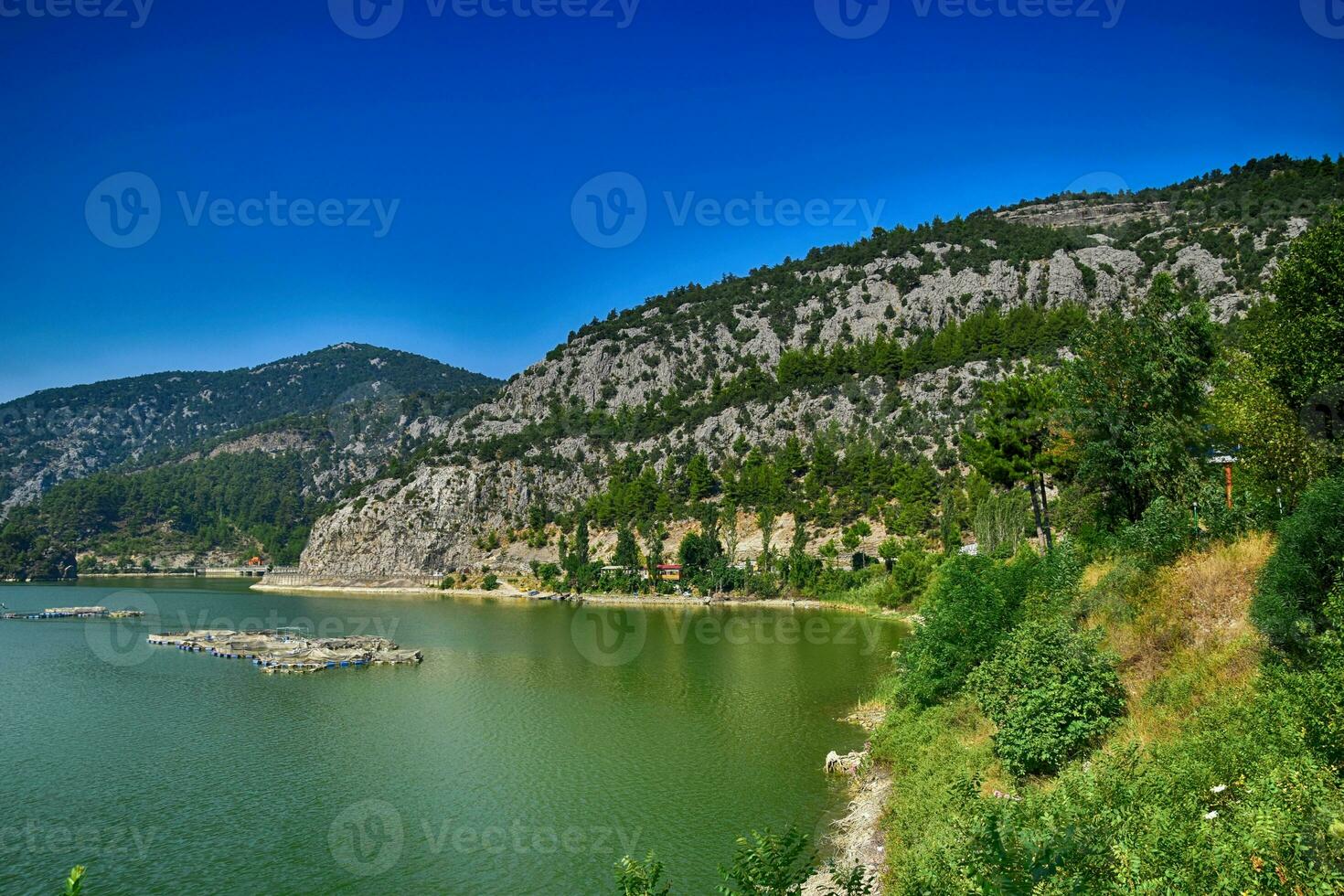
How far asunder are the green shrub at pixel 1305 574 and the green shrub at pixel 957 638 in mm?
7989

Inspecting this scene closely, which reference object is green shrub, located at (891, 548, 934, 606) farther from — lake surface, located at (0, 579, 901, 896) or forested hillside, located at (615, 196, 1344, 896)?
forested hillside, located at (615, 196, 1344, 896)

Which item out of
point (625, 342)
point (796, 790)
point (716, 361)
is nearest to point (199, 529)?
point (625, 342)

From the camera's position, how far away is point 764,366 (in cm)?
12288

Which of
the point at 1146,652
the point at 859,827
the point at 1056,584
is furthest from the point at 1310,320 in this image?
the point at 859,827

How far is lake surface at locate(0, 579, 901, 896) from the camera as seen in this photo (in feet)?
55.4

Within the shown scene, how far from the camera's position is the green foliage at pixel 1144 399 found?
22094 mm

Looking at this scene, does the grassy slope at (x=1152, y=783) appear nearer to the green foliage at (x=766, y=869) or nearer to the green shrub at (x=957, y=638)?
the green shrub at (x=957, y=638)

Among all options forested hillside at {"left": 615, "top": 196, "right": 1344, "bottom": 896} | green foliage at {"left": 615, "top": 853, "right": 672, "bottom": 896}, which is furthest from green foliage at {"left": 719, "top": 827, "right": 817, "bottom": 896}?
green foliage at {"left": 615, "top": 853, "right": 672, "bottom": 896}

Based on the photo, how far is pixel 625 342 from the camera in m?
135

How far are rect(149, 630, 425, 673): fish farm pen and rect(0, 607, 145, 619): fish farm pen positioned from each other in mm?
19836

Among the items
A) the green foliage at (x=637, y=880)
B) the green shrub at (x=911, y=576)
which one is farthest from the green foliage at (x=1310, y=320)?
the green shrub at (x=911, y=576)

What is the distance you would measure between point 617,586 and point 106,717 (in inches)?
2277

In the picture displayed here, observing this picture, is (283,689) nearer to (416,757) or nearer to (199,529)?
(416,757)

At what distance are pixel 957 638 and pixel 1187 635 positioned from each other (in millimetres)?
7024
